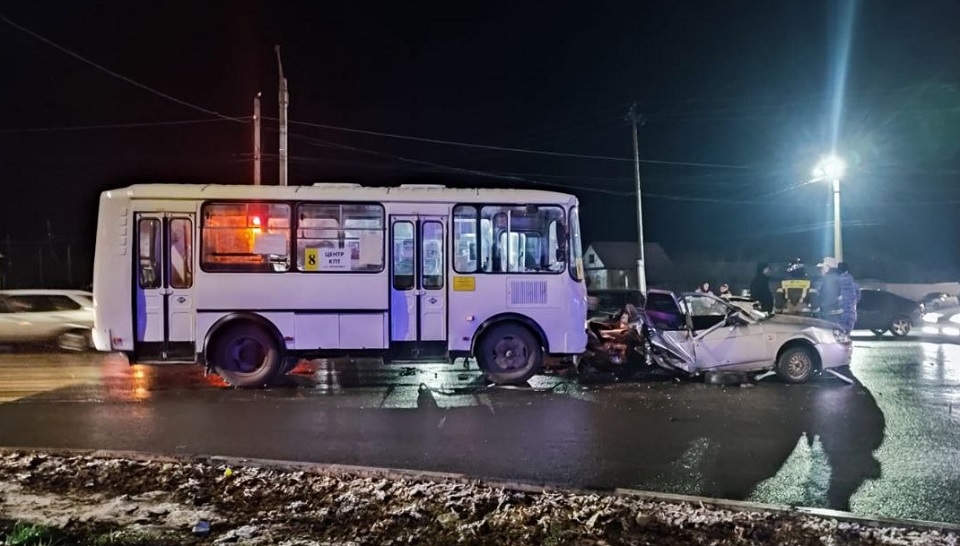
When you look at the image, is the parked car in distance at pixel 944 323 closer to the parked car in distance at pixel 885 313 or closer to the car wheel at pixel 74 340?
the parked car in distance at pixel 885 313

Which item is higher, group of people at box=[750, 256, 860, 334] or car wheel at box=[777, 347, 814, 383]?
group of people at box=[750, 256, 860, 334]

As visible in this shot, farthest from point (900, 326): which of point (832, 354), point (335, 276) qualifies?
point (335, 276)

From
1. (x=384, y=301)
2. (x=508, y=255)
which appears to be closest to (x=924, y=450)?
(x=508, y=255)

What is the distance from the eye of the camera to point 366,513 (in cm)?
507

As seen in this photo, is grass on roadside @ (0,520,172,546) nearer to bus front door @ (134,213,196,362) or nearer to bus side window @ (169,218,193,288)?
bus front door @ (134,213,196,362)

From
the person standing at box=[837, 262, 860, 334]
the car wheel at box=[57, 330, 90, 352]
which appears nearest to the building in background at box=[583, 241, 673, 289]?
the person standing at box=[837, 262, 860, 334]

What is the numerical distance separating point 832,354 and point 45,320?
623 inches

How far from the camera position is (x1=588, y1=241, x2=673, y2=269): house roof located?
209 ft

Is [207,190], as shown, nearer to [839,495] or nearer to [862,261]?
[839,495]

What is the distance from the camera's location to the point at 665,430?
8539 millimetres

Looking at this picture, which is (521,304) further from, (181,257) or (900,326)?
(900,326)

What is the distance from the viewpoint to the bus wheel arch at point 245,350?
11180 millimetres

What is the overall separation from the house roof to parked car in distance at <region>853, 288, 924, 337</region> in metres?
41.3

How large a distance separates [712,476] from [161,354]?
8280 mm
